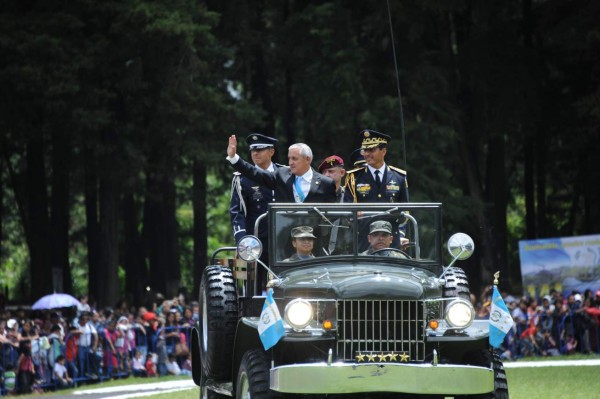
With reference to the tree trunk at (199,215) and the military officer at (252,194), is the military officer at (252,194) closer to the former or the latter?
the military officer at (252,194)

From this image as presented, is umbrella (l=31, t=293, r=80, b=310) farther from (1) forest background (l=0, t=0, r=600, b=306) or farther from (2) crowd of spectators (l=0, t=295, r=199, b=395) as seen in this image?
(1) forest background (l=0, t=0, r=600, b=306)

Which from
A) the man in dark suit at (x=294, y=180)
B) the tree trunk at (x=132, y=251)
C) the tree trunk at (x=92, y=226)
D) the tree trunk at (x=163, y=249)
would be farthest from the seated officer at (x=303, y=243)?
the tree trunk at (x=132, y=251)

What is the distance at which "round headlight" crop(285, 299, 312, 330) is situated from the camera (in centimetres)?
1080

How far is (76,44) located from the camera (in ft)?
111

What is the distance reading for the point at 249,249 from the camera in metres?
11.3

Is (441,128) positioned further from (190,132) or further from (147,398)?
(147,398)

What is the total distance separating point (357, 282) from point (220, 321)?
1.83m

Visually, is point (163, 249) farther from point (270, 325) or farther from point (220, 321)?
point (270, 325)

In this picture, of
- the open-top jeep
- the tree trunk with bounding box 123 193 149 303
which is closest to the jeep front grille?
the open-top jeep

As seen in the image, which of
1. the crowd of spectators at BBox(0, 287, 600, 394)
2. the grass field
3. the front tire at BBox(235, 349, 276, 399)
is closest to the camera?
the front tire at BBox(235, 349, 276, 399)

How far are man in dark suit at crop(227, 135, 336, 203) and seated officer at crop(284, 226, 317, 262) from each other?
100 centimetres

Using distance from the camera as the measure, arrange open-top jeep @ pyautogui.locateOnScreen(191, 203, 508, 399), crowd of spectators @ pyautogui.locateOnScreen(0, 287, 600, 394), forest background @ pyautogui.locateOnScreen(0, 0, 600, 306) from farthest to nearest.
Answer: forest background @ pyautogui.locateOnScreen(0, 0, 600, 306) < crowd of spectators @ pyautogui.locateOnScreen(0, 287, 600, 394) < open-top jeep @ pyautogui.locateOnScreen(191, 203, 508, 399)

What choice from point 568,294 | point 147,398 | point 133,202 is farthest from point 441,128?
point 147,398

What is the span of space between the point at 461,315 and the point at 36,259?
28942 millimetres
